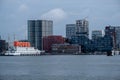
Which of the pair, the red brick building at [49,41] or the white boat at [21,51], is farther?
the red brick building at [49,41]

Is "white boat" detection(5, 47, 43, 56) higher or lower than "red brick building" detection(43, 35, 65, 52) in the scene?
lower

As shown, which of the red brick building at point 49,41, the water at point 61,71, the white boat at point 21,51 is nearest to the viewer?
the water at point 61,71

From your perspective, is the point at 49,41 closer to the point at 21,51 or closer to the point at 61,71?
the point at 21,51

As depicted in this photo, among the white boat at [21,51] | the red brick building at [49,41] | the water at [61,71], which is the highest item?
the red brick building at [49,41]

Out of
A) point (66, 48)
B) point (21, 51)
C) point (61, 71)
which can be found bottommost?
point (61, 71)

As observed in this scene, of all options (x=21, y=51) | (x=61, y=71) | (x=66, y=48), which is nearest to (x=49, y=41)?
(x=66, y=48)

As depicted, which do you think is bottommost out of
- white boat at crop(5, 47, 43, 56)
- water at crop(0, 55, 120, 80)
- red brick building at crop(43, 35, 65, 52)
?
water at crop(0, 55, 120, 80)

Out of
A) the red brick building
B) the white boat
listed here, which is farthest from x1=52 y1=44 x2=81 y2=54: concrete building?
the white boat

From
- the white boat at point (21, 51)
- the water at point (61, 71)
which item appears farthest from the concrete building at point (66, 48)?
the water at point (61, 71)

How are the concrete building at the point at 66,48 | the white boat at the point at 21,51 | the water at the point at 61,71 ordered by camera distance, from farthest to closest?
the concrete building at the point at 66,48, the white boat at the point at 21,51, the water at the point at 61,71

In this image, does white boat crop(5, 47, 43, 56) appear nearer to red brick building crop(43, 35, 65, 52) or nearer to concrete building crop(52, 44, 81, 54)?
concrete building crop(52, 44, 81, 54)

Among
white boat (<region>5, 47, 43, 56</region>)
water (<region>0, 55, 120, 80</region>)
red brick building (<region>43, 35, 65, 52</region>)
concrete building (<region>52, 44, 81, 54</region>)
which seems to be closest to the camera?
water (<region>0, 55, 120, 80</region>)

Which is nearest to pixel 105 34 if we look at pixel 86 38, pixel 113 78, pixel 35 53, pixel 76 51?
pixel 86 38

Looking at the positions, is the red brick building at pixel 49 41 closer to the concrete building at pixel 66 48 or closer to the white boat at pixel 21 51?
the concrete building at pixel 66 48
